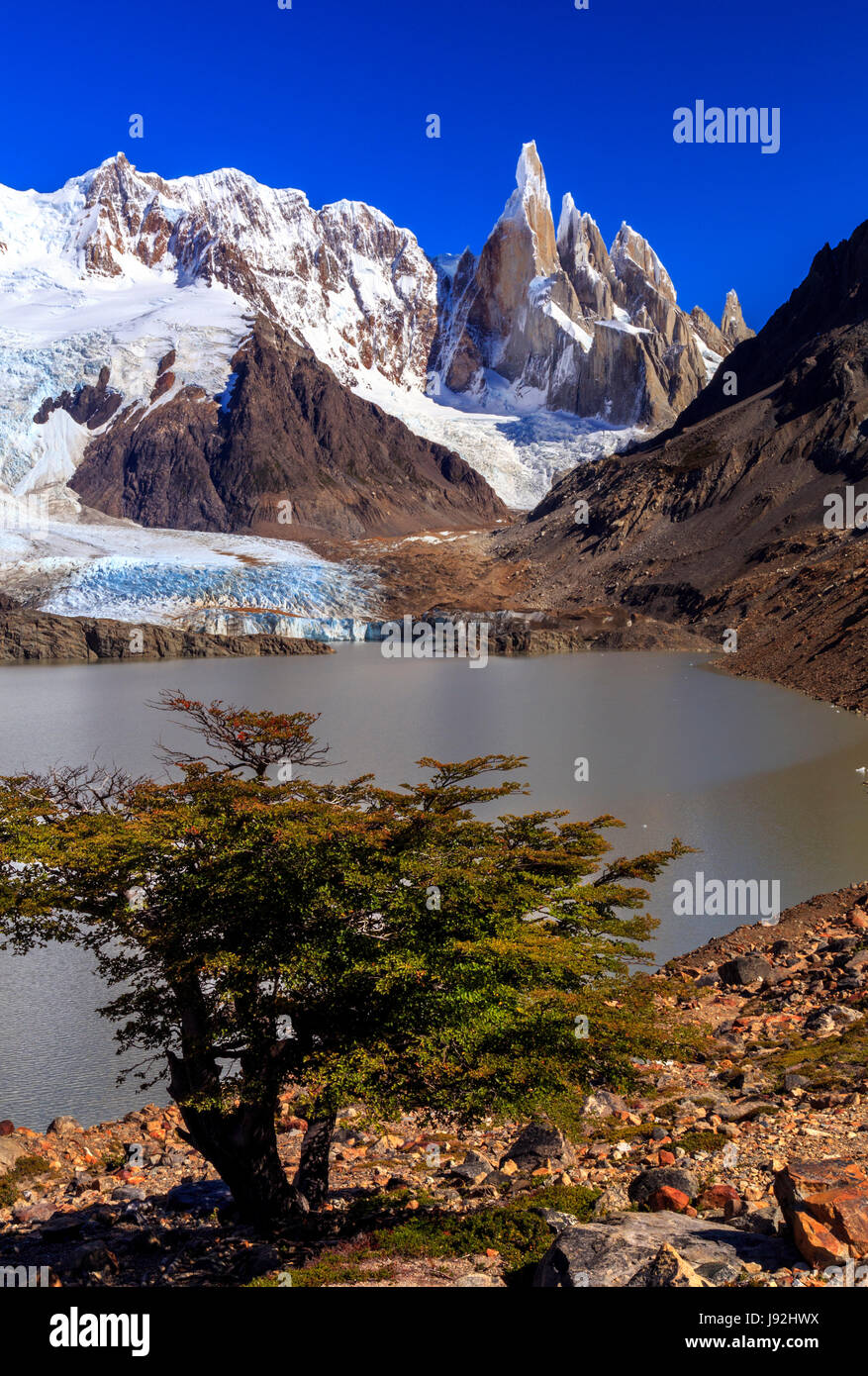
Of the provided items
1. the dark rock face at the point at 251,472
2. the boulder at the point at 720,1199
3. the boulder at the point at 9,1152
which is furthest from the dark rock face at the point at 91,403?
the boulder at the point at 720,1199

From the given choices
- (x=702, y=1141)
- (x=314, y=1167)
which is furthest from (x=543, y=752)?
(x=314, y=1167)

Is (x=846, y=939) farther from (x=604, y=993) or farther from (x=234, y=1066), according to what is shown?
(x=234, y=1066)

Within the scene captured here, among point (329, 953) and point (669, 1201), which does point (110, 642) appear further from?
point (669, 1201)

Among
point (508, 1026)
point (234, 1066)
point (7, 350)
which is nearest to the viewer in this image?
point (508, 1026)

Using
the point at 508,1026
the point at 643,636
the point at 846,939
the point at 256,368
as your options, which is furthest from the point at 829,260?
the point at 508,1026

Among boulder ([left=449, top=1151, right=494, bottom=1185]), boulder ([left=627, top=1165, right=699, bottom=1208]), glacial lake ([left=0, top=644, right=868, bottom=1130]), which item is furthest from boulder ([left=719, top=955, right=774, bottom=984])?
boulder ([left=627, top=1165, right=699, bottom=1208])

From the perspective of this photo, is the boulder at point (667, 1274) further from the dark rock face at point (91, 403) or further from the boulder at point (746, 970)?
the dark rock face at point (91, 403)

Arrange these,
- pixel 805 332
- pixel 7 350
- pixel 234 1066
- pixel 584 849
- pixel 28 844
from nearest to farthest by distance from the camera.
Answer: pixel 28 844
pixel 584 849
pixel 234 1066
pixel 805 332
pixel 7 350
